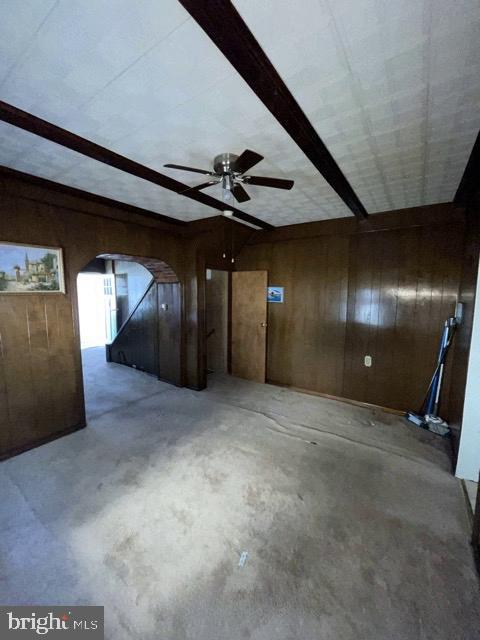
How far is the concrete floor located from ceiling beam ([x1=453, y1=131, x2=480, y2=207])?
2553 mm

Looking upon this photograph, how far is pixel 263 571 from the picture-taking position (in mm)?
1461

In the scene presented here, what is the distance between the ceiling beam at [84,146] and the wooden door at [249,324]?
6.42ft

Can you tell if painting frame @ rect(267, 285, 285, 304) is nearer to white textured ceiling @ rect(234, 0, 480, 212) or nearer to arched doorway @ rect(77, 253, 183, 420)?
arched doorway @ rect(77, 253, 183, 420)

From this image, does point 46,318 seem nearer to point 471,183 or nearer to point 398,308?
point 398,308

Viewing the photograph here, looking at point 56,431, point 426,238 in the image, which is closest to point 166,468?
point 56,431

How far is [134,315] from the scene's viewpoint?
203 inches

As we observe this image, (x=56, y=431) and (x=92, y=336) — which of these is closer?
(x=56, y=431)

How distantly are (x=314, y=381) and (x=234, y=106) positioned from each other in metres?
3.57

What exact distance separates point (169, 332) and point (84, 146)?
288 centimetres

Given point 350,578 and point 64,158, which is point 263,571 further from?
point 64,158

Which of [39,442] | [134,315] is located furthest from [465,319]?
[134,315]

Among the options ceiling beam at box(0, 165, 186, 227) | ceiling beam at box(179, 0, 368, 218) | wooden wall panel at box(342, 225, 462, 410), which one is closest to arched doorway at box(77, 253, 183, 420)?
ceiling beam at box(0, 165, 186, 227)

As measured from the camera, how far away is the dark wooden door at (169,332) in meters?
4.20

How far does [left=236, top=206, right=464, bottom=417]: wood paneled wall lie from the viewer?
3137 mm
